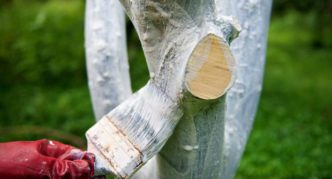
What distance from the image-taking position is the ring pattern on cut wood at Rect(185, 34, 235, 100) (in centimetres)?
76

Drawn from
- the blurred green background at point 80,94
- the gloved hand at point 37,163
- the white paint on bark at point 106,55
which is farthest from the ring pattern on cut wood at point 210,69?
the blurred green background at point 80,94

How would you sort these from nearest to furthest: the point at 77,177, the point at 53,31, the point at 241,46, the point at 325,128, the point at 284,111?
the point at 77,177 < the point at 241,46 < the point at 325,128 < the point at 284,111 < the point at 53,31

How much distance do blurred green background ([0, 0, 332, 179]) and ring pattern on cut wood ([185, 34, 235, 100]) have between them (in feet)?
6.58

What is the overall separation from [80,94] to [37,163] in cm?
324

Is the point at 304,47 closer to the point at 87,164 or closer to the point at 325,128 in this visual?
the point at 325,128

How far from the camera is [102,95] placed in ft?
3.53

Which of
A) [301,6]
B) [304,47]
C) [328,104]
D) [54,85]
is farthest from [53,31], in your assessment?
[304,47]

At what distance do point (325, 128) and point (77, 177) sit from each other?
115 inches

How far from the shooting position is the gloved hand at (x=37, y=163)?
A: 76cm

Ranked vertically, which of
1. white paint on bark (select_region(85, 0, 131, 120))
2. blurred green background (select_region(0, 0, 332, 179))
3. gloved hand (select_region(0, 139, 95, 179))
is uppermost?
white paint on bark (select_region(85, 0, 131, 120))

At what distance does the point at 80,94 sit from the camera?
3.97 metres

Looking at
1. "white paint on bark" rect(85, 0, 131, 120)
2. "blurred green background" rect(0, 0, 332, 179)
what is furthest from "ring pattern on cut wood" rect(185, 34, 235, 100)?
"blurred green background" rect(0, 0, 332, 179)

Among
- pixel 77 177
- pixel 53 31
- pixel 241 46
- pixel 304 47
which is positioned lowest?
pixel 304 47

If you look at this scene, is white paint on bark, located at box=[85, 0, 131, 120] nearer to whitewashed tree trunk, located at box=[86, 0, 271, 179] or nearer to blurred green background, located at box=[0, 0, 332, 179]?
whitewashed tree trunk, located at box=[86, 0, 271, 179]
